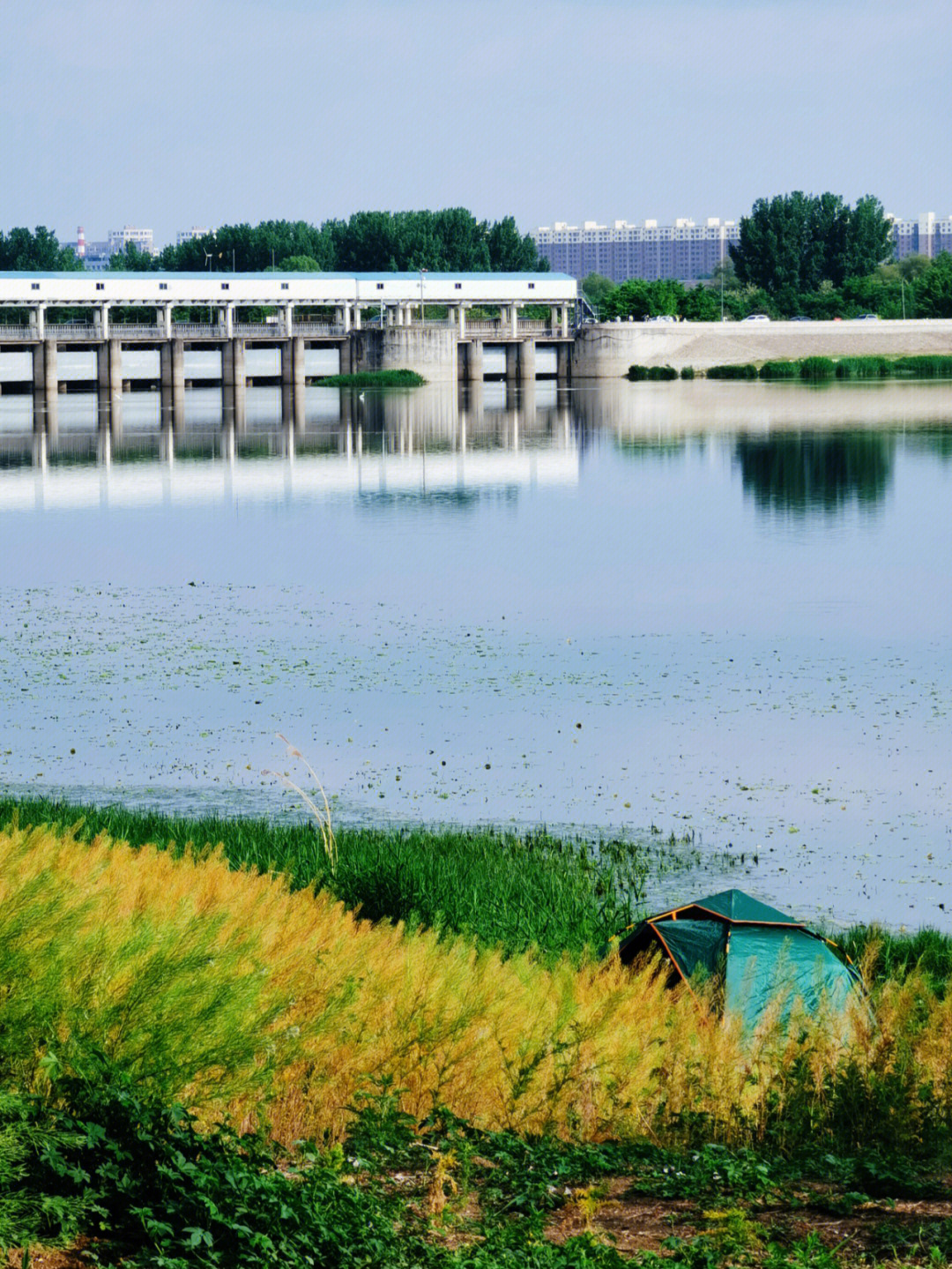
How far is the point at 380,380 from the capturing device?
10519 cm

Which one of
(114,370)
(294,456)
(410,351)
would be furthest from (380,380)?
(294,456)

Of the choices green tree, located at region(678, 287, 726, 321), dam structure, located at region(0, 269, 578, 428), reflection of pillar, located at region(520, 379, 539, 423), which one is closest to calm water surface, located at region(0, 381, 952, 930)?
reflection of pillar, located at region(520, 379, 539, 423)

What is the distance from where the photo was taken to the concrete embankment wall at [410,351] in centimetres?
10562

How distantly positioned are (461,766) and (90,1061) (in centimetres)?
1085

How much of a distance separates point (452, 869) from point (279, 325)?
96432mm

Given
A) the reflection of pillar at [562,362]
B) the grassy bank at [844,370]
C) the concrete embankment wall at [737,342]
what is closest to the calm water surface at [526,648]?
the grassy bank at [844,370]

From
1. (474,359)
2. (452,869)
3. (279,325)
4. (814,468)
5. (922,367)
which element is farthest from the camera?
(922,367)

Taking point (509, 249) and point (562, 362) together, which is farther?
point (509, 249)

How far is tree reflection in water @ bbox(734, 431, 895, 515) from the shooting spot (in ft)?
140

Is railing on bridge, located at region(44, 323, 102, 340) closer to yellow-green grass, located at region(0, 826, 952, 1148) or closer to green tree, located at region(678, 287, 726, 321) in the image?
green tree, located at region(678, 287, 726, 321)

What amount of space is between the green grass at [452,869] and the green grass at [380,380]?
299 ft

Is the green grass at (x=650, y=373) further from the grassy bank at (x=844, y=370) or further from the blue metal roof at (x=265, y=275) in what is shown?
the blue metal roof at (x=265, y=275)

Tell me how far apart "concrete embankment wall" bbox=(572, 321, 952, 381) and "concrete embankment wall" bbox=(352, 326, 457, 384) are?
1353 centimetres

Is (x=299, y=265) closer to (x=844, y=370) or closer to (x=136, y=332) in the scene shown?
(x=136, y=332)
